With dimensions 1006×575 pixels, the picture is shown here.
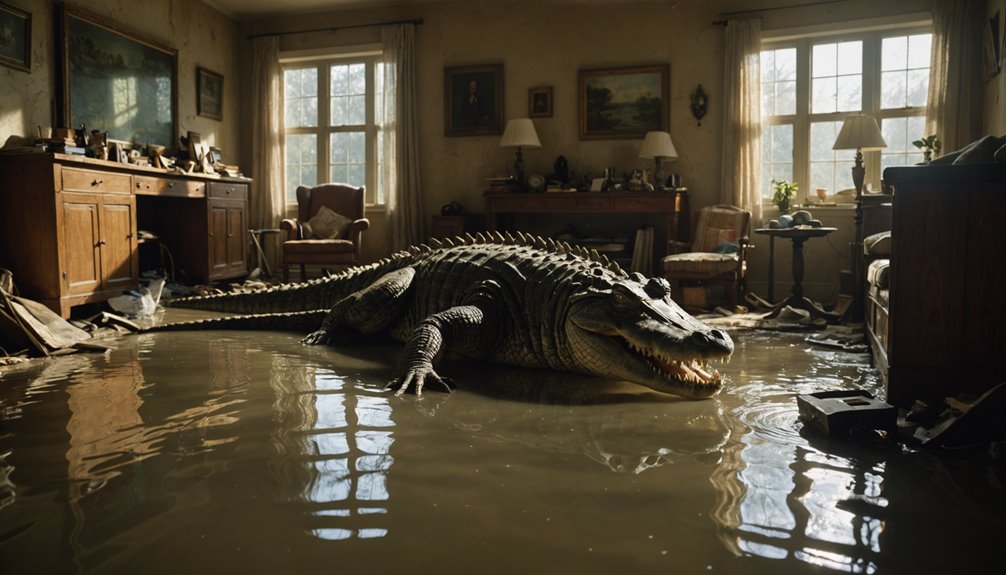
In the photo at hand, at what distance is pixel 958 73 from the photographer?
6.40 m

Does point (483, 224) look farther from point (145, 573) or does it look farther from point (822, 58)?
point (145, 573)

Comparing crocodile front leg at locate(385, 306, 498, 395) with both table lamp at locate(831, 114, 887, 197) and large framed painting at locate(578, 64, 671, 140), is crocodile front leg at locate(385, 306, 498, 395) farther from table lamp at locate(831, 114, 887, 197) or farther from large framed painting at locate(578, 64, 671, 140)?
large framed painting at locate(578, 64, 671, 140)

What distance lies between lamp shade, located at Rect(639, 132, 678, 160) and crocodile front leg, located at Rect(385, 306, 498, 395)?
454 cm

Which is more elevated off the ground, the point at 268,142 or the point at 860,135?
the point at 268,142

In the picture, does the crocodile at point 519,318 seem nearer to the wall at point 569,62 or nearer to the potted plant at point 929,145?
the wall at point 569,62

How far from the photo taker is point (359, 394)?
2.64 m

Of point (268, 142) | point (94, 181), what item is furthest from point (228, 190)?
point (94, 181)

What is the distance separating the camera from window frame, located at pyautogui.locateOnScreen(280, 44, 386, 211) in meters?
8.62

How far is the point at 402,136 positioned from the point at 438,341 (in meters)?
5.83

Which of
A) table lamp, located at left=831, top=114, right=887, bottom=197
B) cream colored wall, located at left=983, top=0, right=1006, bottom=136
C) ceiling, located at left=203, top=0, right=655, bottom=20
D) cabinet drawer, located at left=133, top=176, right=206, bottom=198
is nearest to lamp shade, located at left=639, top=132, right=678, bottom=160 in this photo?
table lamp, located at left=831, top=114, right=887, bottom=197

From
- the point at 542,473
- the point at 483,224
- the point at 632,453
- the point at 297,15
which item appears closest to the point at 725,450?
the point at 632,453

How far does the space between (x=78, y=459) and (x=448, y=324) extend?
4.97 feet

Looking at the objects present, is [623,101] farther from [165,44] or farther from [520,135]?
[165,44]

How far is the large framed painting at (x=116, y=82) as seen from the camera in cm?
629
